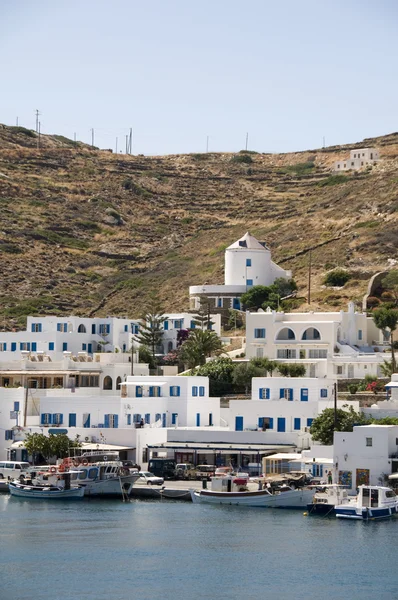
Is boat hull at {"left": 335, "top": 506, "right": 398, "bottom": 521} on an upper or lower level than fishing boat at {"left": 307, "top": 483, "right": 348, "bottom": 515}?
lower

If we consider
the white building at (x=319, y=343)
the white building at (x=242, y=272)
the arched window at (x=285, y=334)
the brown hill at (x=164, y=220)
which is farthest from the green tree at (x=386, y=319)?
the white building at (x=242, y=272)

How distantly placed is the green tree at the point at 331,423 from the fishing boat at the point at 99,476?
9.82 m

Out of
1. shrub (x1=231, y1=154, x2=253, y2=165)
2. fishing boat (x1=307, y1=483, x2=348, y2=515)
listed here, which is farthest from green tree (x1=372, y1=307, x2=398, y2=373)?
shrub (x1=231, y1=154, x2=253, y2=165)

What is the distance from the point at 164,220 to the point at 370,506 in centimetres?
9842

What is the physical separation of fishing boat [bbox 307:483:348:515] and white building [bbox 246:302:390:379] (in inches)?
830

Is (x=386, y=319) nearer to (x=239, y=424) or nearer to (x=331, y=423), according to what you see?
(x=239, y=424)

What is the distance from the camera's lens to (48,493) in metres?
65.1

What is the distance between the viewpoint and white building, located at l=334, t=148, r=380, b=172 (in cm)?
16038

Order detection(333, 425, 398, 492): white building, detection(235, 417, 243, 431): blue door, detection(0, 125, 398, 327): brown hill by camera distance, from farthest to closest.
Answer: detection(0, 125, 398, 327): brown hill, detection(235, 417, 243, 431): blue door, detection(333, 425, 398, 492): white building

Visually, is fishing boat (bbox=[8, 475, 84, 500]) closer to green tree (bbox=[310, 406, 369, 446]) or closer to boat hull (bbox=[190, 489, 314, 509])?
boat hull (bbox=[190, 489, 314, 509])

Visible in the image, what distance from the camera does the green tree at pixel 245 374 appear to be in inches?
3157

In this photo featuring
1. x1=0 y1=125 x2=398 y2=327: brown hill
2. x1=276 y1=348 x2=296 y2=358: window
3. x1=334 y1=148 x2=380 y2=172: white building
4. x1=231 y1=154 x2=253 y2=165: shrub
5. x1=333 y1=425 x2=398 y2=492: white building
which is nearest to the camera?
x1=333 y1=425 x2=398 y2=492: white building

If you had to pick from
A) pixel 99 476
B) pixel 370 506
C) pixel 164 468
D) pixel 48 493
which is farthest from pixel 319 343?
pixel 370 506

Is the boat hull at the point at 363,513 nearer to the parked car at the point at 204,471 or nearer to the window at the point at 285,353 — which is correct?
the parked car at the point at 204,471
